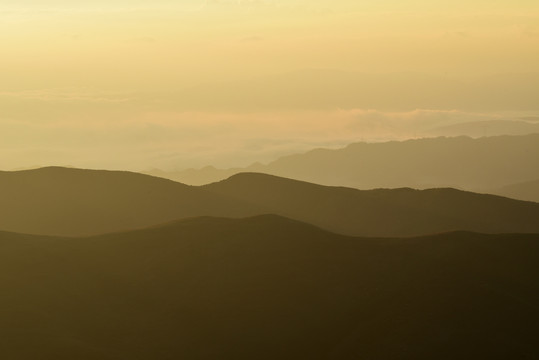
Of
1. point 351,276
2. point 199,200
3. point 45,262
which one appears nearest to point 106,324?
point 45,262

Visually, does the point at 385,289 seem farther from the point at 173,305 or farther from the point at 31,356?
the point at 31,356

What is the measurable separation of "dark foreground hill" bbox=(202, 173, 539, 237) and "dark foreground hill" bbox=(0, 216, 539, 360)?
32409 mm

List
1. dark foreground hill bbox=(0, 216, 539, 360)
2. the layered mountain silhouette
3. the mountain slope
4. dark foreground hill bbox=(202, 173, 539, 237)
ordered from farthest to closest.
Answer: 1. dark foreground hill bbox=(202, 173, 539, 237)
2. the layered mountain silhouette
3. the mountain slope
4. dark foreground hill bbox=(0, 216, 539, 360)

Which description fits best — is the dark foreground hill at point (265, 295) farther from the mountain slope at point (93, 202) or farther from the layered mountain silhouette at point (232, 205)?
the mountain slope at point (93, 202)

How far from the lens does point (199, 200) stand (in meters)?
116

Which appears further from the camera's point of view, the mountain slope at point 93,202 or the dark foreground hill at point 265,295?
the mountain slope at point 93,202

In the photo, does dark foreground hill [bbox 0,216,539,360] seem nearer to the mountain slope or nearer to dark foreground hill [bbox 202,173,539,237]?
the mountain slope

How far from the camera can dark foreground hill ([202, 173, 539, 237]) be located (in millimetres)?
109750

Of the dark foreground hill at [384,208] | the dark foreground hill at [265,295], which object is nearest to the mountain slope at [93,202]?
the dark foreground hill at [384,208]

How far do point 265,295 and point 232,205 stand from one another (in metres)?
50.7

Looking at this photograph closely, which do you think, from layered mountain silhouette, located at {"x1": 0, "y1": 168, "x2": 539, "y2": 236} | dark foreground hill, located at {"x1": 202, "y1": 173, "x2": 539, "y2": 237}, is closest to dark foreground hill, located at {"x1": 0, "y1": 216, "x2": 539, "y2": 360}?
layered mountain silhouette, located at {"x1": 0, "y1": 168, "x2": 539, "y2": 236}

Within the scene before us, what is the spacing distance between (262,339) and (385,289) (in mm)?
10205

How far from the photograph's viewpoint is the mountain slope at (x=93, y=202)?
347ft

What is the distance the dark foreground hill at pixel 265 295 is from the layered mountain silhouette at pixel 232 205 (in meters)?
30.7
